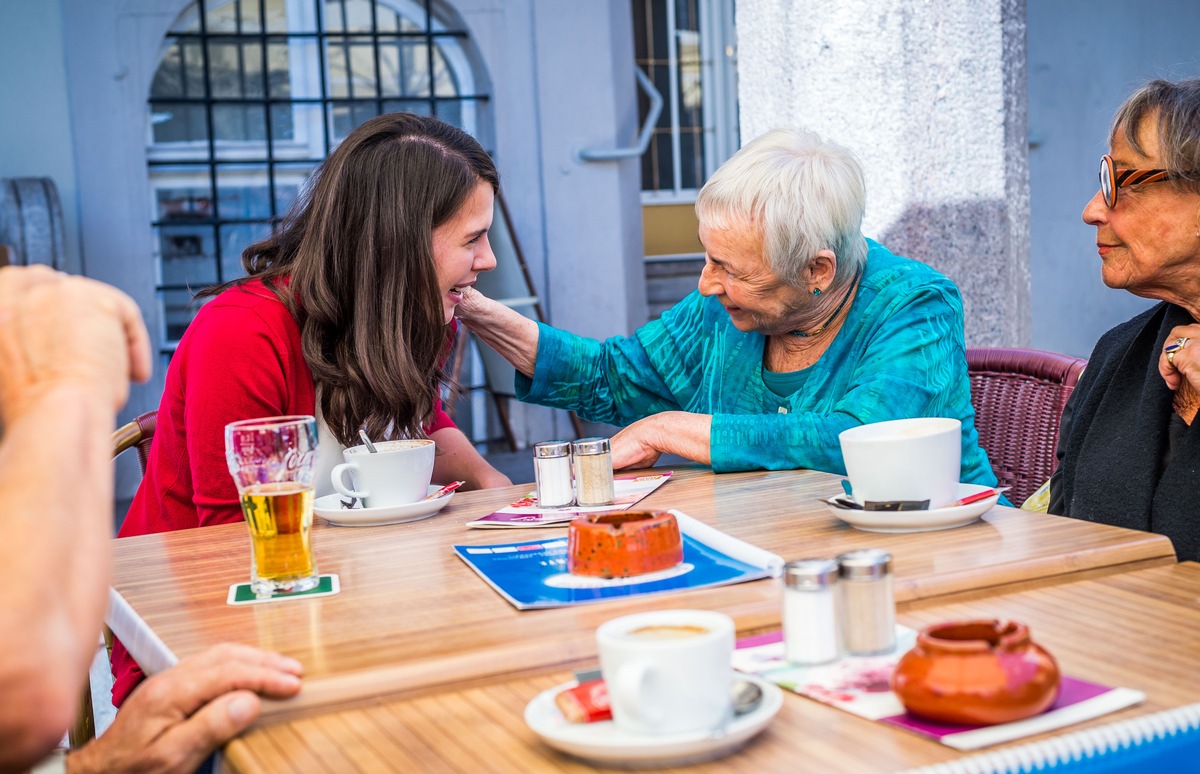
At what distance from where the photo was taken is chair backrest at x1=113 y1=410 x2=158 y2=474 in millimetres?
2170

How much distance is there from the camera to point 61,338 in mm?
795

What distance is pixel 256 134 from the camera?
6.70 meters

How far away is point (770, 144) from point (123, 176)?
4.71 meters

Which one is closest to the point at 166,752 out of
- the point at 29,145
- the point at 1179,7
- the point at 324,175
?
the point at 324,175

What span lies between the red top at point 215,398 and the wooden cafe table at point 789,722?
869 millimetres

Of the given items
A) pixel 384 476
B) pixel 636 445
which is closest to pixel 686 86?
pixel 636 445

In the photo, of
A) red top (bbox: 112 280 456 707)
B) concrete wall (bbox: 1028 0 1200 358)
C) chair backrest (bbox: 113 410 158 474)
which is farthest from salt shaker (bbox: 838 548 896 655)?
concrete wall (bbox: 1028 0 1200 358)

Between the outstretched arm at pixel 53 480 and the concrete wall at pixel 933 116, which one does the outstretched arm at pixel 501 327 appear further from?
the outstretched arm at pixel 53 480

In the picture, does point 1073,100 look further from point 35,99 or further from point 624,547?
point 624,547

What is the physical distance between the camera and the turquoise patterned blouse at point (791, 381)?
1.92m

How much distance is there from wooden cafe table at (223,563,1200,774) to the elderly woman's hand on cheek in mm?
817

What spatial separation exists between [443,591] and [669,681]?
512 millimetres

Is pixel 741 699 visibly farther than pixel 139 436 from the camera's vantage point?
No

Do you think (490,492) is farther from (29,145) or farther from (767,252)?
(29,145)
